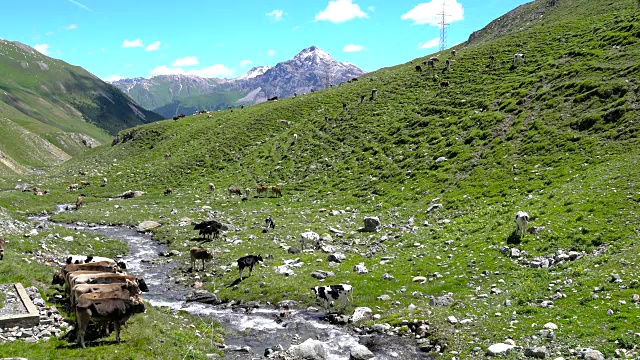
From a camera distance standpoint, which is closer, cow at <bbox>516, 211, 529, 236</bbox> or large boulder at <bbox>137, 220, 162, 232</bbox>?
cow at <bbox>516, 211, 529, 236</bbox>

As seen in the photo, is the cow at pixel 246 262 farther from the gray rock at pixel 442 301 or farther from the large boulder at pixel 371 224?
the gray rock at pixel 442 301

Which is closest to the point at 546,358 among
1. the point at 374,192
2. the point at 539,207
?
the point at 539,207

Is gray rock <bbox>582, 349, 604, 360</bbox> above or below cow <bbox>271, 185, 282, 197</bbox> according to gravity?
below

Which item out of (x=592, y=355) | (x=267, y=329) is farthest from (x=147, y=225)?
(x=592, y=355)

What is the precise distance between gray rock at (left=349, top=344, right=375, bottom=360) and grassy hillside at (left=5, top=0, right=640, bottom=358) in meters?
2.47

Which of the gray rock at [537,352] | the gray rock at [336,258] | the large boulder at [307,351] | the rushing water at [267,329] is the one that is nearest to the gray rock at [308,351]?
the large boulder at [307,351]

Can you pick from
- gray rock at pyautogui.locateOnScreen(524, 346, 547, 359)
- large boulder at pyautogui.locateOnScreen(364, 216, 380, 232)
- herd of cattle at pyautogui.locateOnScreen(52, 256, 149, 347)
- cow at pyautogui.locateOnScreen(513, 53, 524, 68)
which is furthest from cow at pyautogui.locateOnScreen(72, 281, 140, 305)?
cow at pyautogui.locateOnScreen(513, 53, 524, 68)

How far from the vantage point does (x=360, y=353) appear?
1521 centimetres

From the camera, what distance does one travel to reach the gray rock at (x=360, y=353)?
1509cm

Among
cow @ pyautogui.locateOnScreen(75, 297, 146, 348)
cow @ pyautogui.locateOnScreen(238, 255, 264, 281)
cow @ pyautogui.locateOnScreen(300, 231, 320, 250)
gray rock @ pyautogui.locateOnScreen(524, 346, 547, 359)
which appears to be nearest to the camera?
gray rock @ pyautogui.locateOnScreen(524, 346, 547, 359)

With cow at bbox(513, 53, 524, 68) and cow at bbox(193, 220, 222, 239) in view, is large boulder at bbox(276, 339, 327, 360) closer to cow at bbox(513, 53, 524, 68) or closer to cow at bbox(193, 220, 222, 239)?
cow at bbox(193, 220, 222, 239)

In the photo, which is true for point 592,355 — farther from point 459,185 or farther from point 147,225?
point 147,225

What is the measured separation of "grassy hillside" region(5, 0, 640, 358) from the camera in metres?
17.2

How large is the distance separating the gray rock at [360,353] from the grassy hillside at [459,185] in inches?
97.1
